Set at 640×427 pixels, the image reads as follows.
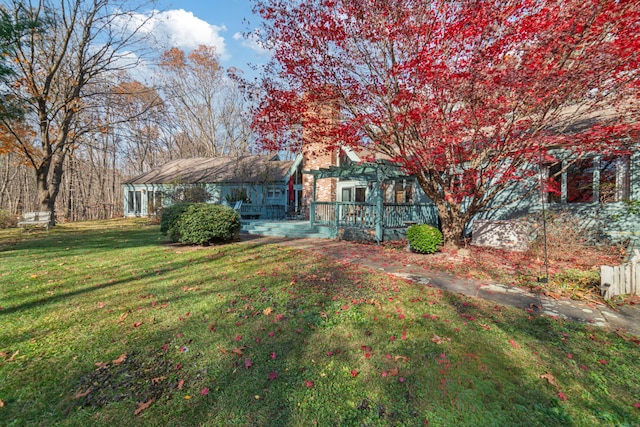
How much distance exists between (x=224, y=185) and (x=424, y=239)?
57.2ft

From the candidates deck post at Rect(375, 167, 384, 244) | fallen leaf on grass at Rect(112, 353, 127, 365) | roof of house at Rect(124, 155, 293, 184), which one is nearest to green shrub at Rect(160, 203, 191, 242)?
deck post at Rect(375, 167, 384, 244)

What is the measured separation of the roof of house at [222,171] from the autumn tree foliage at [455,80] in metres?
11.2

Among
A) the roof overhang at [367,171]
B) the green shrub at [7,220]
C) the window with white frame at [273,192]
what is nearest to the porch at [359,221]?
the roof overhang at [367,171]

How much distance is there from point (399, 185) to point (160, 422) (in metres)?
12.5

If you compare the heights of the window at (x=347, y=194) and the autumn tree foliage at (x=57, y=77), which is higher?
the autumn tree foliage at (x=57, y=77)

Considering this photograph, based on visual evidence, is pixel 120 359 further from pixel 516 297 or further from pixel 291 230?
pixel 291 230

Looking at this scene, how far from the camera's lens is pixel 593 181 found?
8.49 metres

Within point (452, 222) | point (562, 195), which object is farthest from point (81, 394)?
point (562, 195)

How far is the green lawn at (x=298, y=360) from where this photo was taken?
88.8 inches

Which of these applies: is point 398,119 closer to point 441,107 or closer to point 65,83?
point 441,107

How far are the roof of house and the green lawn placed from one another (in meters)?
14.7

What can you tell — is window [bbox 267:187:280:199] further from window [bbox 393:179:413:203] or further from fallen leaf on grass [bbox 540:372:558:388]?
fallen leaf on grass [bbox 540:372:558:388]

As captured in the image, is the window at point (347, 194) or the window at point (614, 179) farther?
the window at point (347, 194)

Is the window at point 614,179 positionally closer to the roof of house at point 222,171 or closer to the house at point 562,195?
the house at point 562,195
